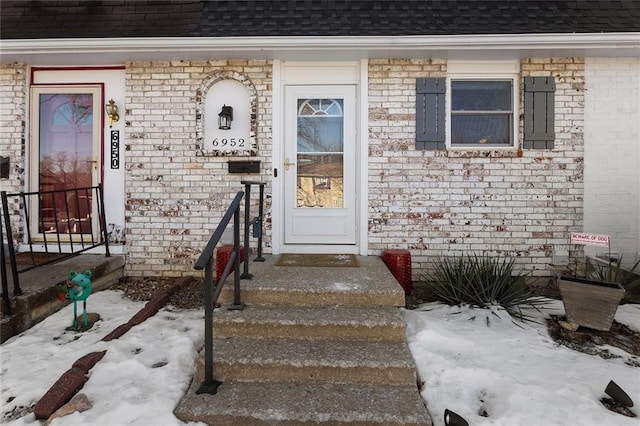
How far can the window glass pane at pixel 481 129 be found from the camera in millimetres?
4441

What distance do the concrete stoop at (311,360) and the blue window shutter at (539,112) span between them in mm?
2816

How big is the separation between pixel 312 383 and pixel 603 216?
4153 mm

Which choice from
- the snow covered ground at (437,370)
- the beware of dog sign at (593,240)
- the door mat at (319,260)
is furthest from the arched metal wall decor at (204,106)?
the beware of dog sign at (593,240)

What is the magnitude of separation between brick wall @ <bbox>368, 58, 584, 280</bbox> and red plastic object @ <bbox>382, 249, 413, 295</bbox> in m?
0.49

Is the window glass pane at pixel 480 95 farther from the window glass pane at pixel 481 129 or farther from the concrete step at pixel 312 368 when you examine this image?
the concrete step at pixel 312 368

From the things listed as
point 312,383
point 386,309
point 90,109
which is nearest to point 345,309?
point 386,309

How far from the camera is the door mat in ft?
12.6

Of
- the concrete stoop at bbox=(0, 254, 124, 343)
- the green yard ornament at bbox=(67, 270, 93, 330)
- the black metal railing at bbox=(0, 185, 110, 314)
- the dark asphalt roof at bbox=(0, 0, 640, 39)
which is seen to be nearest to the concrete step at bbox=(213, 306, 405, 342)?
the green yard ornament at bbox=(67, 270, 93, 330)

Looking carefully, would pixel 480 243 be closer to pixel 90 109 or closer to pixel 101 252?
pixel 101 252

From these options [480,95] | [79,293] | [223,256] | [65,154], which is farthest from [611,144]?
[65,154]

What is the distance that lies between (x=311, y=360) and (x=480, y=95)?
3.84 metres

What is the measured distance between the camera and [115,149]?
14.7 ft

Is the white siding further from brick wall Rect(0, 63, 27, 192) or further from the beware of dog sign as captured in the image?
brick wall Rect(0, 63, 27, 192)

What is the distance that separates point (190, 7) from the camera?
4.52 metres
